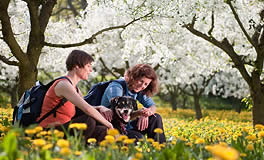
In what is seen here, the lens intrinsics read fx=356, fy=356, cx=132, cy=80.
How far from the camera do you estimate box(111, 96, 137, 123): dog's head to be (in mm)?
4301

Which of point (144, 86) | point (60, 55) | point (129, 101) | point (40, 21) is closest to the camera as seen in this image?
point (129, 101)

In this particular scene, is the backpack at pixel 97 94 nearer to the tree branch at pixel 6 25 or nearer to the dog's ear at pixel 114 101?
the dog's ear at pixel 114 101

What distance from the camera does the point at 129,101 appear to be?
14.2 ft

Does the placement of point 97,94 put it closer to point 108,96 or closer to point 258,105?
point 108,96

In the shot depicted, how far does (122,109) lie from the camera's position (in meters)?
4.34

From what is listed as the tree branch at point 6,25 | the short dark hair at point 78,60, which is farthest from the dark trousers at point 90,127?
the tree branch at point 6,25

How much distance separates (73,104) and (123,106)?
639mm

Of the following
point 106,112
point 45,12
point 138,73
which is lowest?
point 106,112

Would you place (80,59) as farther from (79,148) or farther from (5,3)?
(5,3)

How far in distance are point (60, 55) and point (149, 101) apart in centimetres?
1096

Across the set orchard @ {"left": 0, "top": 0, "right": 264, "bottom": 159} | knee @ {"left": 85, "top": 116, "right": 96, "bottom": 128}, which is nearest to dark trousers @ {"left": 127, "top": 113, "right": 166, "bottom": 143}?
orchard @ {"left": 0, "top": 0, "right": 264, "bottom": 159}

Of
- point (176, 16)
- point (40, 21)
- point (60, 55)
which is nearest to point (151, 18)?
point (176, 16)

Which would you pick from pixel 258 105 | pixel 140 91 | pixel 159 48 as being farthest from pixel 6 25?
pixel 258 105

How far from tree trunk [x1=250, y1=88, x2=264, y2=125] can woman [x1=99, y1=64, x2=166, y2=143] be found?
13.7 feet
